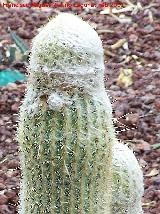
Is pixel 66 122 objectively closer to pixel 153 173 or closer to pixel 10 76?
pixel 153 173

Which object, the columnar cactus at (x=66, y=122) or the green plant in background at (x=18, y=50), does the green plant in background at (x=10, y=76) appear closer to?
the green plant in background at (x=18, y=50)

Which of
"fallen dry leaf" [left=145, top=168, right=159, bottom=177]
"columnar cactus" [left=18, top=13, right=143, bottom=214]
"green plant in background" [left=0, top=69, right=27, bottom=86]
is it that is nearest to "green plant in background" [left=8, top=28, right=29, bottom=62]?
"green plant in background" [left=0, top=69, right=27, bottom=86]

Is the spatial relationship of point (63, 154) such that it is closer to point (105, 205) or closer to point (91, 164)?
point (91, 164)

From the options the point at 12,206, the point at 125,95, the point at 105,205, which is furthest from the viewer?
the point at 125,95

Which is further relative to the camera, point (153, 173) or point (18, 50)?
point (18, 50)

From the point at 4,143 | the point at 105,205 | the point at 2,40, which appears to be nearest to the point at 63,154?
the point at 105,205

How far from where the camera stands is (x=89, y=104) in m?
2.47

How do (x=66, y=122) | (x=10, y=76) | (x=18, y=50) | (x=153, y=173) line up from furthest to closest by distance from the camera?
(x=18, y=50)
(x=10, y=76)
(x=153, y=173)
(x=66, y=122)

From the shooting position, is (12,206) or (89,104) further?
(12,206)

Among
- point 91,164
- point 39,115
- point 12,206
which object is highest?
point 39,115

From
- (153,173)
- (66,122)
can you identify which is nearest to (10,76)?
(153,173)

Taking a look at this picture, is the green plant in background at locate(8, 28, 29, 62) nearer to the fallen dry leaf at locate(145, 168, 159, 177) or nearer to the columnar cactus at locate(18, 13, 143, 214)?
the fallen dry leaf at locate(145, 168, 159, 177)

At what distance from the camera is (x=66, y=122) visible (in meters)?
2.45

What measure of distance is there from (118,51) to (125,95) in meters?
1.06
